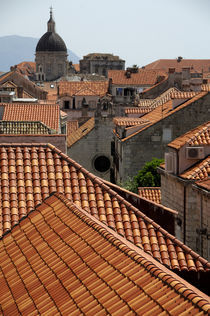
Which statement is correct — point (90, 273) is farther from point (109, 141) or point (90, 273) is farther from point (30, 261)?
point (109, 141)

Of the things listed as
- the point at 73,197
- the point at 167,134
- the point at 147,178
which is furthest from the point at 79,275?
the point at 167,134

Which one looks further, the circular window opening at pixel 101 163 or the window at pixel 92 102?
the window at pixel 92 102

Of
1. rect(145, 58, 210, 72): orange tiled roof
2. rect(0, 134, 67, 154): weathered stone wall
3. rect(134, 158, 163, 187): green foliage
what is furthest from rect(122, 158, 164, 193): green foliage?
rect(145, 58, 210, 72): orange tiled roof

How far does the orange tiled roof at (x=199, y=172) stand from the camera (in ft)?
71.6

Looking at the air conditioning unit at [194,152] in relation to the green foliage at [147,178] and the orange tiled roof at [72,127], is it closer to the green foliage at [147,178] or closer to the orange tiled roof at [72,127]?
the green foliage at [147,178]

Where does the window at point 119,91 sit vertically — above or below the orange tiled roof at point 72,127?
above

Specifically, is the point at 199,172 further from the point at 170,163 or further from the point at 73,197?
the point at 73,197

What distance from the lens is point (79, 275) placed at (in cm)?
995

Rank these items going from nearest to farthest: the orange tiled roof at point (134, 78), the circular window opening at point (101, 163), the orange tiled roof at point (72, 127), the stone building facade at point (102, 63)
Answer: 1. the circular window opening at point (101, 163)
2. the orange tiled roof at point (72, 127)
3. the orange tiled roof at point (134, 78)
4. the stone building facade at point (102, 63)

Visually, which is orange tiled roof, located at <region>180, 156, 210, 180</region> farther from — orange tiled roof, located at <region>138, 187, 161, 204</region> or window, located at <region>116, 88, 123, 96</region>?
window, located at <region>116, 88, 123, 96</region>

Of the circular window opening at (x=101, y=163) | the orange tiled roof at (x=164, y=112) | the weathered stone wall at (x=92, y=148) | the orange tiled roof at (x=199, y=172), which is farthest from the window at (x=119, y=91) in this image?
the orange tiled roof at (x=199, y=172)

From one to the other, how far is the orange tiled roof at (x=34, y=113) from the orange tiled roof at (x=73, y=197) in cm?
2061

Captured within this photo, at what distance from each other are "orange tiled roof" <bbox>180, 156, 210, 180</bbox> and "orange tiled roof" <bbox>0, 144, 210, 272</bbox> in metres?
7.19

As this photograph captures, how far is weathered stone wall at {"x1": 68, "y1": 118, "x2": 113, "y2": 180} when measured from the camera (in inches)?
2057
